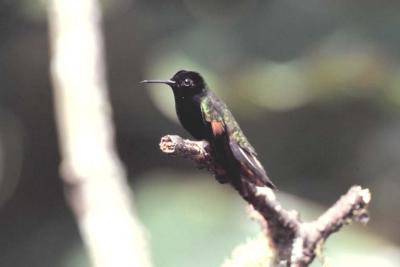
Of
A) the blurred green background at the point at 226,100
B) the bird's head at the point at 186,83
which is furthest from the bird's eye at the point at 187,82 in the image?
the blurred green background at the point at 226,100

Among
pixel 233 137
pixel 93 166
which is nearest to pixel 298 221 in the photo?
pixel 233 137

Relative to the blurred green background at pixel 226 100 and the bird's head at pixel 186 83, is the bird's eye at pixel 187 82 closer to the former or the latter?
the bird's head at pixel 186 83

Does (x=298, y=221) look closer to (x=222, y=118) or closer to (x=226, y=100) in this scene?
(x=222, y=118)

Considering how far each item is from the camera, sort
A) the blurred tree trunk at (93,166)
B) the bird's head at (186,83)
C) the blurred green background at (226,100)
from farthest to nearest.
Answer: the blurred green background at (226,100), the blurred tree trunk at (93,166), the bird's head at (186,83)

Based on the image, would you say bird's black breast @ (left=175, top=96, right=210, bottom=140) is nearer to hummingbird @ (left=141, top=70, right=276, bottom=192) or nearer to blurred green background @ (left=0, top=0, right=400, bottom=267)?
hummingbird @ (left=141, top=70, right=276, bottom=192)

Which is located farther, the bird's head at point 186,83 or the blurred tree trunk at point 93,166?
the blurred tree trunk at point 93,166

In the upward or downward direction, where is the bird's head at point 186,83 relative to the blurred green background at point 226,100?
downward
